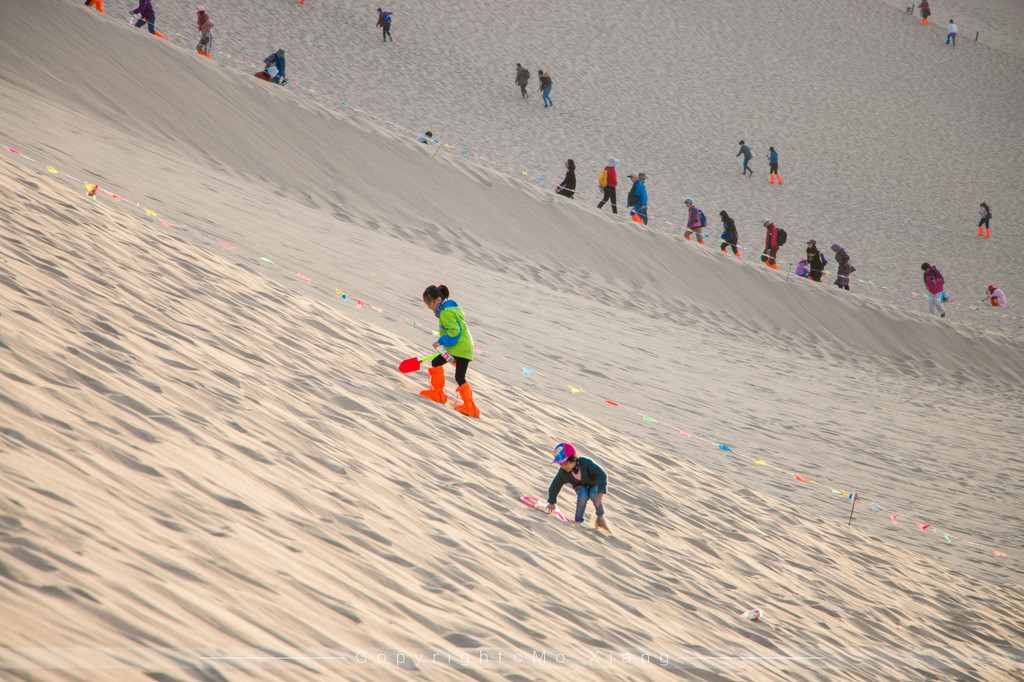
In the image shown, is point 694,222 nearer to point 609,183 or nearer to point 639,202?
point 639,202

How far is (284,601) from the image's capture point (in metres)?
3.55

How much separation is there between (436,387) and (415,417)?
616mm

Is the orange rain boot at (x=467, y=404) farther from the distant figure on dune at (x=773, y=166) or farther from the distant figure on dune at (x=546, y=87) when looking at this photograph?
the distant figure on dune at (x=773, y=166)

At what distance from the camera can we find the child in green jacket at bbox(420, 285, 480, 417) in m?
7.09

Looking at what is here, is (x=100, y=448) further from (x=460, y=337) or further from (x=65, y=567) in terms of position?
(x=460, y=337)

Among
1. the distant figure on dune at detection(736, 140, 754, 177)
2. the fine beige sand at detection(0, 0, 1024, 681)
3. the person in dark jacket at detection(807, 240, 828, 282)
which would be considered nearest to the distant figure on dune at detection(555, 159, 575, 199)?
the fine beige sand at detection(0, 0, 1024, 681)

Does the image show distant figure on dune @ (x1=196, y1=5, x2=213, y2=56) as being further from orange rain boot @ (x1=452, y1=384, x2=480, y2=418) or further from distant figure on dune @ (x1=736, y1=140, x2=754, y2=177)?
orange rain boot @ (x1=452, y1=384, x2=480, y2=418)

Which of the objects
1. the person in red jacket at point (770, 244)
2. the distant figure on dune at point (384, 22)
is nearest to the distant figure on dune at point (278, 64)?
the distant figure on dune at point (384, 22)

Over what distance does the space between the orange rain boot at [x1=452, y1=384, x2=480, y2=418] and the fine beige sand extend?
0.16m

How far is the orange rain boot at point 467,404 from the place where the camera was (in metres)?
7.46

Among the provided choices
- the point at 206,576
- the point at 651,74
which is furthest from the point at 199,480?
the point at 651,74

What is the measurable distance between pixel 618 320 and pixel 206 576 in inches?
452

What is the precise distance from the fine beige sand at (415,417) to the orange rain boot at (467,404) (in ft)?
0.53

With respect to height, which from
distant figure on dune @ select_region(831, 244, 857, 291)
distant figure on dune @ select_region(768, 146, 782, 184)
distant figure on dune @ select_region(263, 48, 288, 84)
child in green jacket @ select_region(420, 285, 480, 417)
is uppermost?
A: distant figure on dune @ select_region(768, 146, 782, 184)
